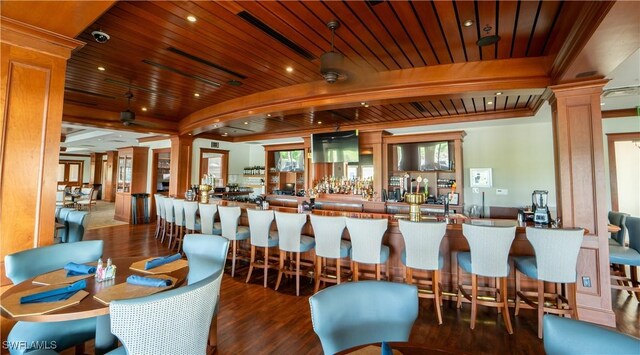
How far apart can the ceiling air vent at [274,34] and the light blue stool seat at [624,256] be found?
14.2ft

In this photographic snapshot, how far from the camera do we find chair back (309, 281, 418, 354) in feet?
4.27

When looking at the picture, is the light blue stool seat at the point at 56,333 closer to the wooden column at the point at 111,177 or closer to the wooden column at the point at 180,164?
the wooden column at the point at 180,164

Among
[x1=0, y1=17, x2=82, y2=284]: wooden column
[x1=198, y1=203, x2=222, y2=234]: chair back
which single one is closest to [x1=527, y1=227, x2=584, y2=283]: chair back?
[x1=198, y1=203, x2=222, y2=234]: chair back

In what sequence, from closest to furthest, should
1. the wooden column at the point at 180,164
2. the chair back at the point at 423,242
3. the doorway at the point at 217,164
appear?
the chair back at the point at 423,242 < the wooden column at the point at 180,164 < the doorway at the point at 217,164

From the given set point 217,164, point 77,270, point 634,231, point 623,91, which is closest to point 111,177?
point 217,164

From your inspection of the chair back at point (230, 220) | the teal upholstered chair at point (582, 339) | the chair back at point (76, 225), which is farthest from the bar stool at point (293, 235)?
the chair back at point (76, 225)

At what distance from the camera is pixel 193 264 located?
2322mm

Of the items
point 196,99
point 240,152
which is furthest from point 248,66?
point 240,152

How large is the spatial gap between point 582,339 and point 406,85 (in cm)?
303

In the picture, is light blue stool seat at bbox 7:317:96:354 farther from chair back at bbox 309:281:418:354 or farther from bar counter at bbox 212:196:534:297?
bar counter at bbox 212:196:534:297

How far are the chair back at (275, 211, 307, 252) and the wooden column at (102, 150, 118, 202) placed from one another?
40.8ft

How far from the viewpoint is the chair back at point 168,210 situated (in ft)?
17.5

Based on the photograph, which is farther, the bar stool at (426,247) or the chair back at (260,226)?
the chair back at (260,226)

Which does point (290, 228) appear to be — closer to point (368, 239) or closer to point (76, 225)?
point (368, 239)
